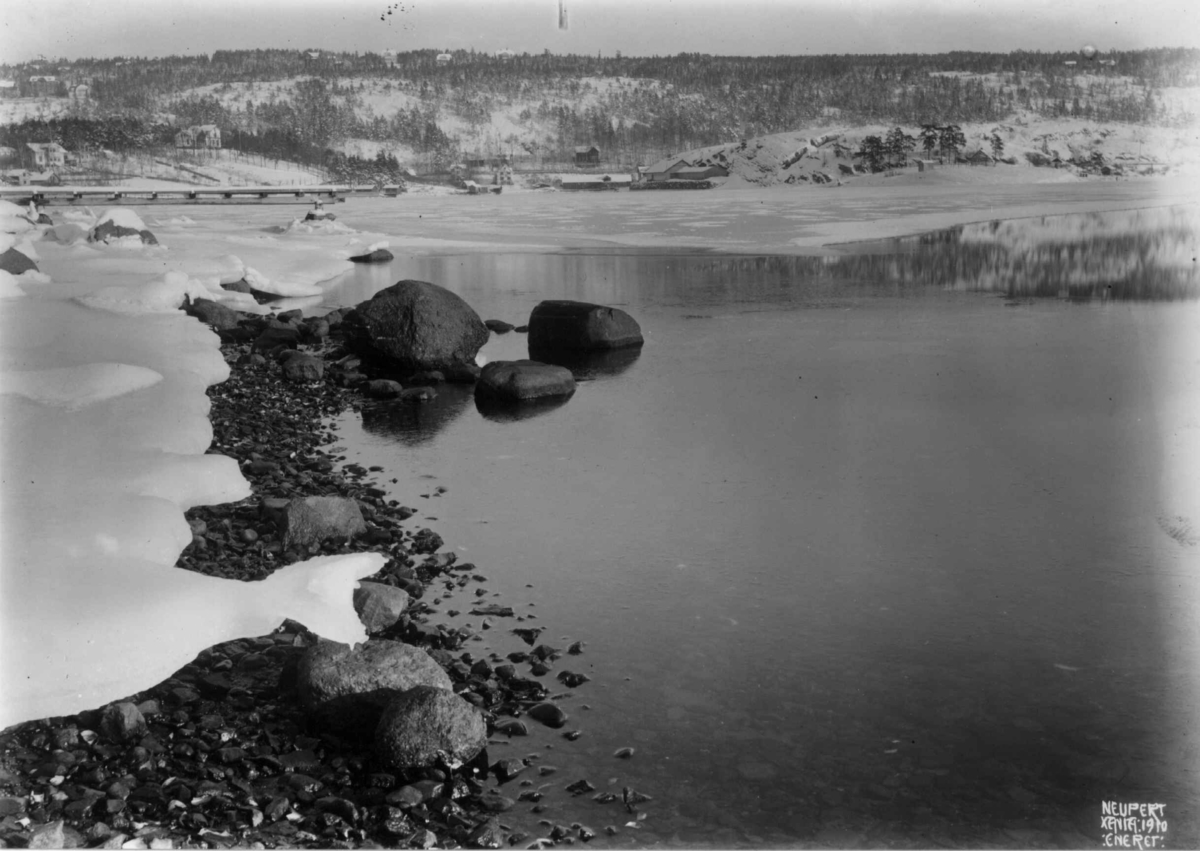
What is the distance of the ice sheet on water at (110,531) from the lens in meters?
5.18

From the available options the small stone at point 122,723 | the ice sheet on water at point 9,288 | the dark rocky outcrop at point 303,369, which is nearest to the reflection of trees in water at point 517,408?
the dark rocky outcrop at point 303,369

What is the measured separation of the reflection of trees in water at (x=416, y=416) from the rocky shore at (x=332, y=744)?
12.5 ft

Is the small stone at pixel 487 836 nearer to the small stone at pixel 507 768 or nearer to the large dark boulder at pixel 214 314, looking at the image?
the small stone at pixel 507 768

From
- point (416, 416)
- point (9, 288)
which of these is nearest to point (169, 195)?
point (9, 288)

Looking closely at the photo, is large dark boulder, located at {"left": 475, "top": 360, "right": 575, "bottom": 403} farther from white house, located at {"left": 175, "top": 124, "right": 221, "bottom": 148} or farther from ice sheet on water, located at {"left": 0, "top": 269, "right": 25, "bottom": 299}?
white house, located at {"left": 175, "top": 124, "right": 221, "bottom": 148}

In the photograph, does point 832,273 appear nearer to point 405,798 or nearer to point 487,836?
point 405,798

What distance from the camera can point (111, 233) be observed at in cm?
2522

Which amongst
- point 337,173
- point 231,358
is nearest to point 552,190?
point 337,173

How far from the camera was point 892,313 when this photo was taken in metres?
18.5

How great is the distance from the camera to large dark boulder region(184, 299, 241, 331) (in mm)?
16312

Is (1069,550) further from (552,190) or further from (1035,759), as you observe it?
(552,190)

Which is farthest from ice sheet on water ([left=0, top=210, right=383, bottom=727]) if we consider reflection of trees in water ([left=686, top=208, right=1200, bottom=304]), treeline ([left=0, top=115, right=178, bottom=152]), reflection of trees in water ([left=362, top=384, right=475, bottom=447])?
treeline ([left=0, top=115, right=178, bottom=152])

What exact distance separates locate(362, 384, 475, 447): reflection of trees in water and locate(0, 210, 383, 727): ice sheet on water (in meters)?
1.58

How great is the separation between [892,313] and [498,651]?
1356cm
